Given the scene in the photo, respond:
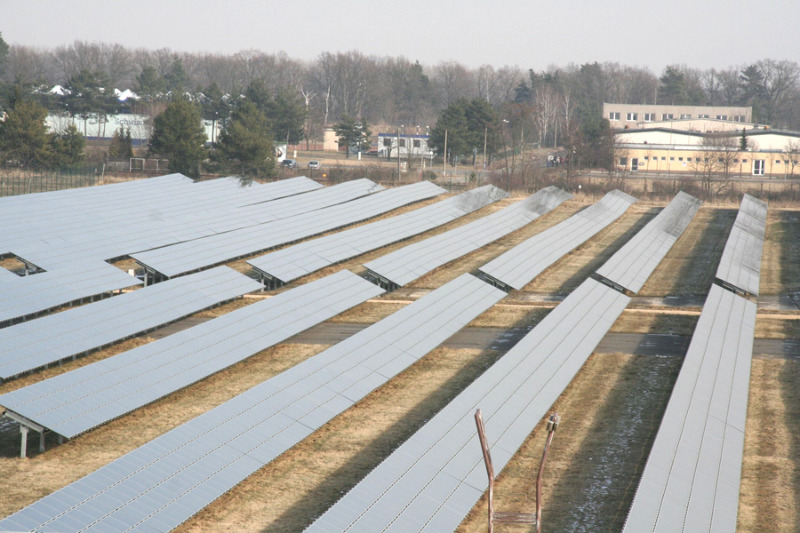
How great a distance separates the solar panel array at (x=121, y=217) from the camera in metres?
31.4

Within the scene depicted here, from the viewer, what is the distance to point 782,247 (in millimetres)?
40438

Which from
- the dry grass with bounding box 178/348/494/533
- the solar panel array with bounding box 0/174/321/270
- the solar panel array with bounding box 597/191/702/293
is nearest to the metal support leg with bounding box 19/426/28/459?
the dry grass with bounding box 178/348/494/533

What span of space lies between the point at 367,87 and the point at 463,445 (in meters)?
128

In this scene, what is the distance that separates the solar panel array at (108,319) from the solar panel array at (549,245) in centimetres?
893

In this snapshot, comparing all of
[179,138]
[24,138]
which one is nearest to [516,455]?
[179,138]

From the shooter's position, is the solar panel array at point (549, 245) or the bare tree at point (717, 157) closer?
the solar panel array at point (549, 245)

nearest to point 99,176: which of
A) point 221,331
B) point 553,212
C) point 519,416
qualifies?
point 553,212

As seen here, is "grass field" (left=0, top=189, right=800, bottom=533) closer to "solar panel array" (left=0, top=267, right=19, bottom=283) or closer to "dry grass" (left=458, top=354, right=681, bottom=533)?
"dry grass" (left=458, top=354, right=681, bottom=533)

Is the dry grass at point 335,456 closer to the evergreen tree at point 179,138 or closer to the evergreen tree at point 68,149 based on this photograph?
the evergreen tree at point 179,138

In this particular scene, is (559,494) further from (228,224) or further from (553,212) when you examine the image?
(553,212)

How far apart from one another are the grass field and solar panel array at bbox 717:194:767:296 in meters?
3.11

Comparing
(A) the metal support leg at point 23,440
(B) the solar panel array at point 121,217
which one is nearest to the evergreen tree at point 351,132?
(B) the solar panel array at point 121,217

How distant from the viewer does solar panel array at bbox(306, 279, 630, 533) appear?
12.9 m

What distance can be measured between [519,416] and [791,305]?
1679 cm
